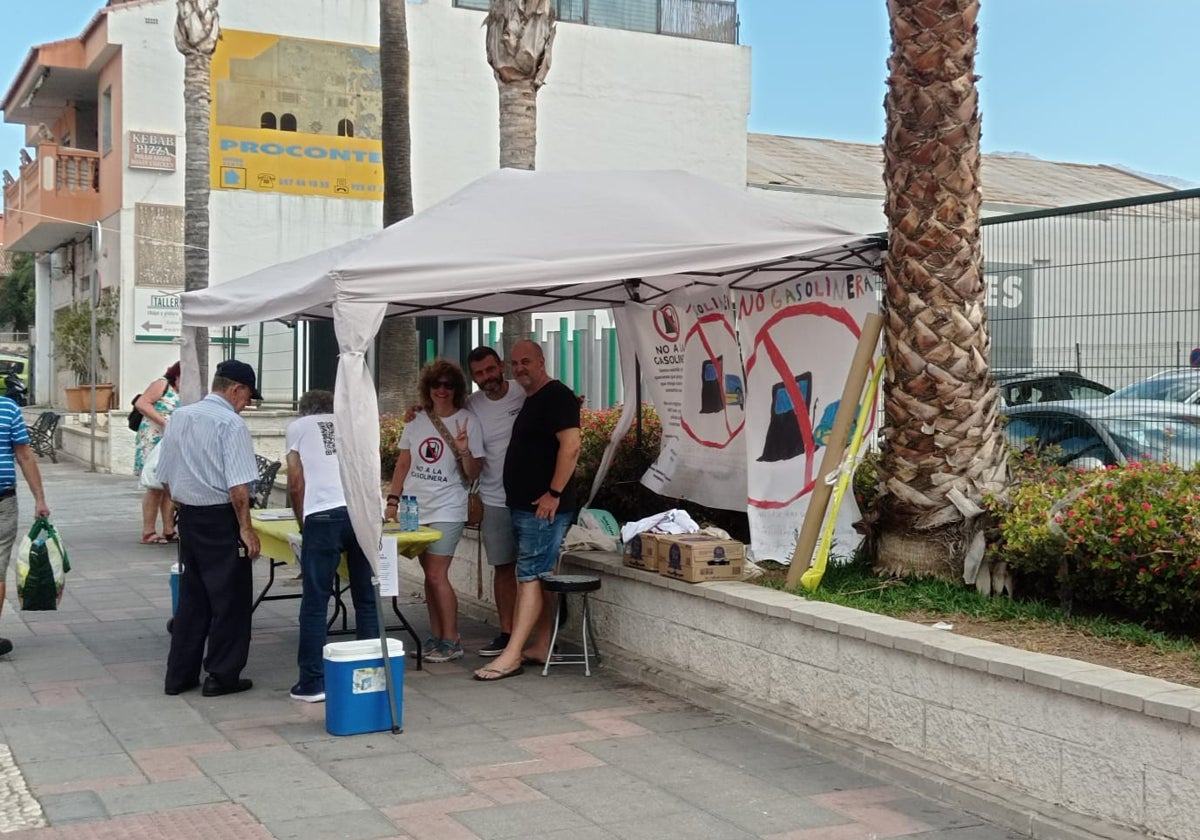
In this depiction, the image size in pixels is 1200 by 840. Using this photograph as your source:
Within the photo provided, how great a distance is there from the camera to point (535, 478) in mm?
7680

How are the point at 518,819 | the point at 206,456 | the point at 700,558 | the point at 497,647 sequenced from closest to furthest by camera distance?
the point at 518,819 < the point at 206,456 < the point at 700,558 < the point at 497,647

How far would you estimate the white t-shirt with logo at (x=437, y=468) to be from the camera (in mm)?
8055

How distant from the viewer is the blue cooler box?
6.41 meters

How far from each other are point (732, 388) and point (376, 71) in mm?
20524

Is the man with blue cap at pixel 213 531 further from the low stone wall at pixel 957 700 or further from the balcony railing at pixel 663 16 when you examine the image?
the balcony railing at pixel 663 16

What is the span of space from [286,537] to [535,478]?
1528 mm

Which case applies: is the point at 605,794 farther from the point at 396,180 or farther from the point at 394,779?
the point at 396,180

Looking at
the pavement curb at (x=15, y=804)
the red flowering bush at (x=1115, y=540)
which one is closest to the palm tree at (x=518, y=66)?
the red flowering bush at (x=1115, y=540)

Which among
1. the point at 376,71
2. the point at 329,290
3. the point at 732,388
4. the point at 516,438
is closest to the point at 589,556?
the point at 516,438

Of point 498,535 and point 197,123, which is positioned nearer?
point 498,535

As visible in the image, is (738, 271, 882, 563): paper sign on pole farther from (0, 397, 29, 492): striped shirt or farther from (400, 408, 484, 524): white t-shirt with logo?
(0, 397, 29, 492): striped shirt

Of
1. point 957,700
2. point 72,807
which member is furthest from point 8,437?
point 957,700

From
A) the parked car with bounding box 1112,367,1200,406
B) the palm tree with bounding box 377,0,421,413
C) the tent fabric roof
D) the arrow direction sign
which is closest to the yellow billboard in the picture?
the arrow direction sign

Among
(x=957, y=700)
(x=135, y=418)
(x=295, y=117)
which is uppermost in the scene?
(x=295, y=117)
